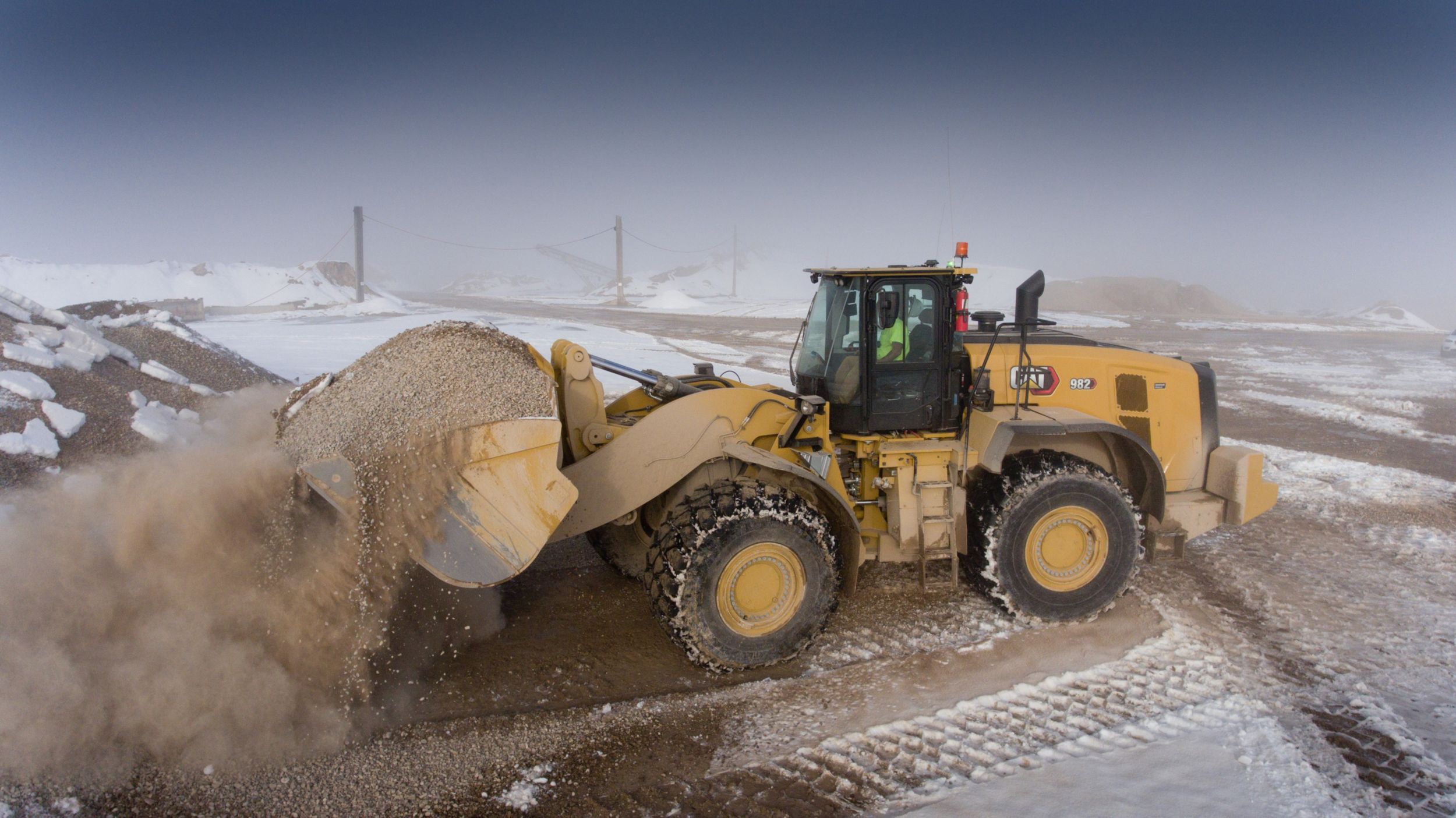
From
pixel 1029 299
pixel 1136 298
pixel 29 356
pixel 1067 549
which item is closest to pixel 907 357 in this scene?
pixel 1029 299

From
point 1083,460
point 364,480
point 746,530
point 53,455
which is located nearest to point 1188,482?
point 1083,460

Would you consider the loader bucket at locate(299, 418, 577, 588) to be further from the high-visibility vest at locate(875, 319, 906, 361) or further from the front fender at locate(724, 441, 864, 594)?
the high-visibility vest at locate(875, 319, 906, 361)

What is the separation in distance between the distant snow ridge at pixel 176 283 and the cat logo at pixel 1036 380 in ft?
95.4

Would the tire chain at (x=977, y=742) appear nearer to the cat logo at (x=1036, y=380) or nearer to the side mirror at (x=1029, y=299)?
the cat logo at (x=1036, y=380)

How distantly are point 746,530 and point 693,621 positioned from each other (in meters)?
0.56

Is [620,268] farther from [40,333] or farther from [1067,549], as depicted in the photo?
[1067,549]

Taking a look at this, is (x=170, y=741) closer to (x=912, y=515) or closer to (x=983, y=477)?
(x=912, y=515)

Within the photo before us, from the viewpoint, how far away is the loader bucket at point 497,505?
12.9ft

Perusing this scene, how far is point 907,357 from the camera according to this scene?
17.2 ft

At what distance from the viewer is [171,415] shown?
8180mm

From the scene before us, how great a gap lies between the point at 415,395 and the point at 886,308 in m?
2.60

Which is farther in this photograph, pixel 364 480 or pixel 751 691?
pixel 751 691

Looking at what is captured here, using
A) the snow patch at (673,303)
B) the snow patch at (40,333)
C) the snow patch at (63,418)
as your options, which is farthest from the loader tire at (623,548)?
the snow patch at (673,303)

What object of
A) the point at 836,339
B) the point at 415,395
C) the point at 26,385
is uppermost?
the point at 836,339
